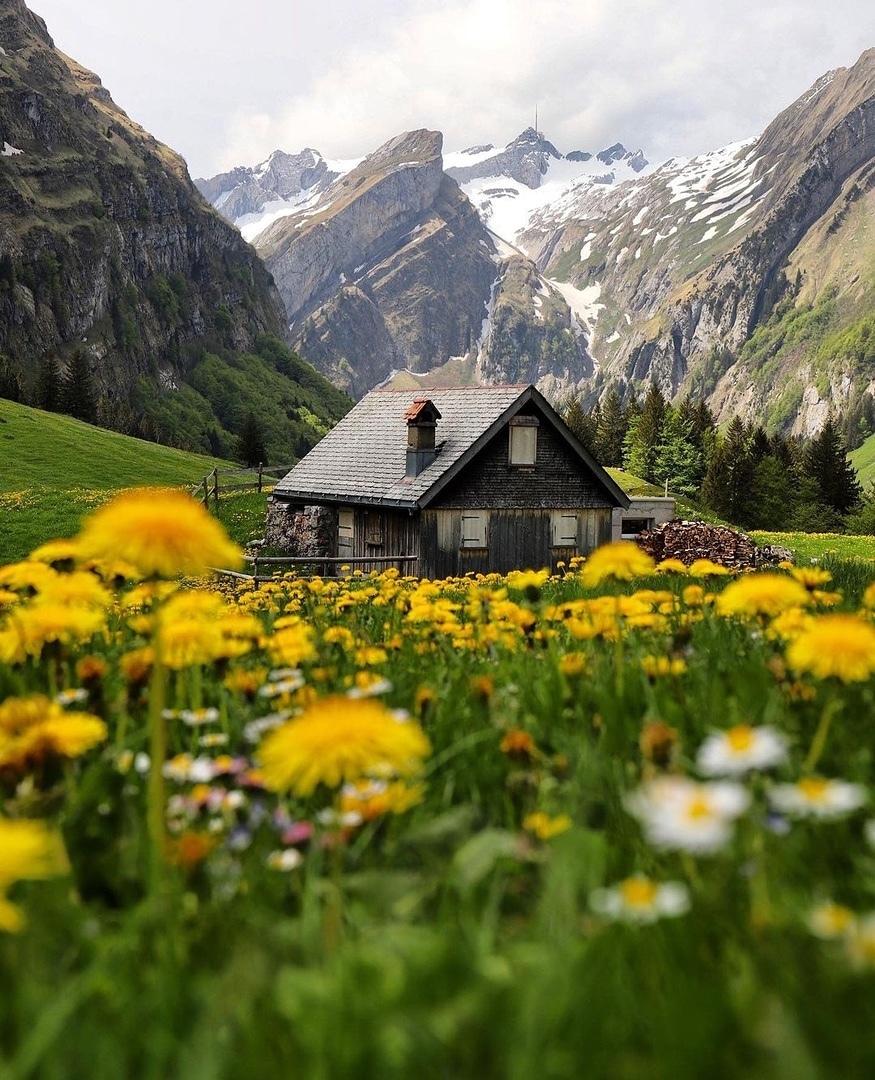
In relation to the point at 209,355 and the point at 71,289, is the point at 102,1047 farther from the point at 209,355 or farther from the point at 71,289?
the point at 209,355

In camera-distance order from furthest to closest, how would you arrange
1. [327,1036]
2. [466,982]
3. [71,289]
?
[71,289], [466,982], [327,1036]

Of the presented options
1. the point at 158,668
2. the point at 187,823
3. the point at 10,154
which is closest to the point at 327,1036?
the point at 158,668

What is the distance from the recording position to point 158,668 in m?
1.77

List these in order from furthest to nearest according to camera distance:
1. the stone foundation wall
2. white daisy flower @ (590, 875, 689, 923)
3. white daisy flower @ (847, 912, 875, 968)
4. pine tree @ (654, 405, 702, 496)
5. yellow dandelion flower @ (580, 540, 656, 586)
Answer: pine tree @ (654, 405, 702, 496) → the stone foundation wall → yellow dandelion flower @ (580, 540, 656, 586) → white daisy flower @ (590, 875, 689, 923) → white daisy flower @ (847, 912, 875, 968)

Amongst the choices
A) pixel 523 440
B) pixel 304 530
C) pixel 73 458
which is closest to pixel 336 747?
pixel 523 440

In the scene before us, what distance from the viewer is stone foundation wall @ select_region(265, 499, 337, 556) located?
33.8m

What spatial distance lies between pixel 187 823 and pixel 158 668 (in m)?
0.64

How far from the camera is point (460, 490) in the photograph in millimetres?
30219

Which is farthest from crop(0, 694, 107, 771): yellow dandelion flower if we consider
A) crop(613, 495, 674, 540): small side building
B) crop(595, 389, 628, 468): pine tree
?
crop(595, 389, 628, 468): pine tree

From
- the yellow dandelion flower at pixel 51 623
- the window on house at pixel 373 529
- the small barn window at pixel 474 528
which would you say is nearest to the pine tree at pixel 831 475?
the small barn window at pixel 474 528

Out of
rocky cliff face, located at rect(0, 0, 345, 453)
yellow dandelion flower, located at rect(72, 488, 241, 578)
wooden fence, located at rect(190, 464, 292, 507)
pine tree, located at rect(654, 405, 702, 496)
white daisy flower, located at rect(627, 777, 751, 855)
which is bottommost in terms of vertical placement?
white daisy flower, located at rect(627, 777, 751, 855)

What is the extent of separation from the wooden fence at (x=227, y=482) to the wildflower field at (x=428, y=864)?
44426 mm

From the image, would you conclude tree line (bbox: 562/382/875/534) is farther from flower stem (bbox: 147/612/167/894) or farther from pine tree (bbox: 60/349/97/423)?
flower stem (bbox: 147/612/167/894)

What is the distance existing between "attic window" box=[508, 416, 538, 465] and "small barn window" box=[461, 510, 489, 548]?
2354 millimetres
